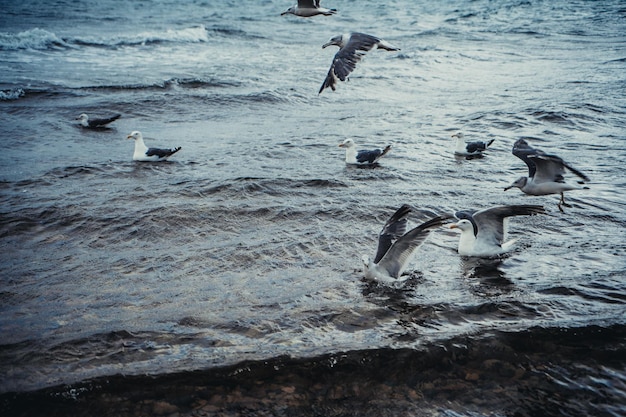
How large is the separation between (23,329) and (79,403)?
1.16 metres

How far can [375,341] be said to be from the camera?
4.83 metres

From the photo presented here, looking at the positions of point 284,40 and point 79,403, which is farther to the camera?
point 284,40

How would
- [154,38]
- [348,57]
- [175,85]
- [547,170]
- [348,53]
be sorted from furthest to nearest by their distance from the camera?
1. [154,38]
2. [175,85]
3. [348,53]
4. [348,57]
5. [547,170]

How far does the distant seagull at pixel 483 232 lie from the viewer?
634 cm

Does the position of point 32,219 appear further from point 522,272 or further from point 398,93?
point 398,93

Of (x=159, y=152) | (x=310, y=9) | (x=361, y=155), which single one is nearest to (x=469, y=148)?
(x=361, y=155)

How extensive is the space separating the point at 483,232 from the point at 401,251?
1169 millimetres

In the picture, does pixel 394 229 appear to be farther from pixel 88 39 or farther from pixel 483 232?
pixel 88 39

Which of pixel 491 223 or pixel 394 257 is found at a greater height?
pixel 491 223

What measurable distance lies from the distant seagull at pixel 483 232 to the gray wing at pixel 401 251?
0.74 m

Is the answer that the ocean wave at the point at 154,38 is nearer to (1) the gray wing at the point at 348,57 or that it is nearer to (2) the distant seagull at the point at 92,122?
(2) the distant seagull at the point at 92,122

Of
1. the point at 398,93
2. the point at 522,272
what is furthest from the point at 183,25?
the point at 522,272

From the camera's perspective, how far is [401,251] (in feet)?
19.0

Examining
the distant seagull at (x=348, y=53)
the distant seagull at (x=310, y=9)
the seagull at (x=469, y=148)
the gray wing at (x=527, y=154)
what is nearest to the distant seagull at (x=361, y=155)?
the seagull at (x=469, y=148)
